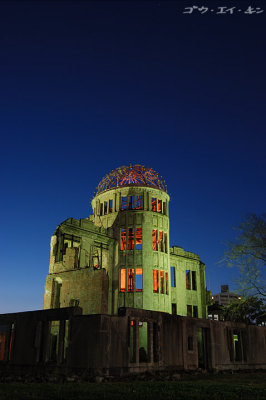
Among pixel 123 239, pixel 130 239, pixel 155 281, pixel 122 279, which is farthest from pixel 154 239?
pixel 122 279

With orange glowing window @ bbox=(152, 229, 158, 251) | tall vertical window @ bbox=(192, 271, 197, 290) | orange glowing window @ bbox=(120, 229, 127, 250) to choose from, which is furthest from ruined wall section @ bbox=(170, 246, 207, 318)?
orange glowing window @ bbox=(120, 229, 127, 250)

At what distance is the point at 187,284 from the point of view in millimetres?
45188

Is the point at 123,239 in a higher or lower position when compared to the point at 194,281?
higher

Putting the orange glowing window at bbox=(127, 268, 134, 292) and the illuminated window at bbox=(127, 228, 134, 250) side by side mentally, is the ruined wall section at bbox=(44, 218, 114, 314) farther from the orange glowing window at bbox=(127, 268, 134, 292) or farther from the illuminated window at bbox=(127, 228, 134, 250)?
the orange glowing window at bbox=(127, 268, 134, 292)

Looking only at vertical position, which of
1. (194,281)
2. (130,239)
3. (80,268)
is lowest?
(80,268)

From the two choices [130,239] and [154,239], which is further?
[154,239]

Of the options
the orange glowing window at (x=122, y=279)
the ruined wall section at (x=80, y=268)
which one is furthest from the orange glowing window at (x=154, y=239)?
the ruined wall section at (x=80, y=268)

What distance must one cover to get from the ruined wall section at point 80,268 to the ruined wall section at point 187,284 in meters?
9.61

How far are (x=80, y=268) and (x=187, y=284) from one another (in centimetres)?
1946

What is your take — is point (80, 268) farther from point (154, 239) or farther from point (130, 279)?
point (154, 239)

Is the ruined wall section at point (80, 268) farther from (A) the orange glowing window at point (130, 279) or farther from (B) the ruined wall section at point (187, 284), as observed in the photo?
(B) the ruined wall section at point (187, 284)

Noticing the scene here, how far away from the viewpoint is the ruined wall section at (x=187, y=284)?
41.9 m

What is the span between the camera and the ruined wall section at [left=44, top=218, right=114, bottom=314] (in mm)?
28719

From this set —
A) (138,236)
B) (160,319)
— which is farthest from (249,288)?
(138,236)
